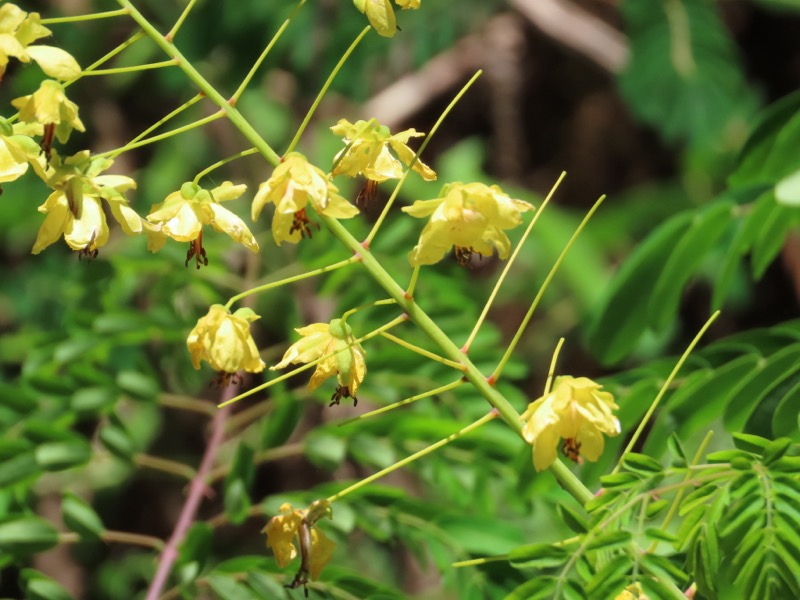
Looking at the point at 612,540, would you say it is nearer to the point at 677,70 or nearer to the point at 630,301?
the point at 630,301

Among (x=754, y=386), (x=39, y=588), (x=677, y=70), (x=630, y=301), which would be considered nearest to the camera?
(x=754, y=386)

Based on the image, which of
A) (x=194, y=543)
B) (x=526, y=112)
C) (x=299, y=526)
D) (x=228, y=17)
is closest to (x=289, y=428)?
(x=194, y=543)

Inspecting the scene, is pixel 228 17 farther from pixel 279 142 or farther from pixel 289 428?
pixel 289 428

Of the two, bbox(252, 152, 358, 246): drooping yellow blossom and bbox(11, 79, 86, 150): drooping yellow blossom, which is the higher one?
bbox(11, 79, 86, 150): drooping yellow blossom

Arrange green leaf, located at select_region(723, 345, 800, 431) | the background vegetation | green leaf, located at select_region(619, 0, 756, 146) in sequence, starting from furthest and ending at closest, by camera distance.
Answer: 1. green leaf, located at select_region(619, 0, 756, 146)
2. the background vegetation
3. green leaf, located at select_region(723, 345, 800, 431)

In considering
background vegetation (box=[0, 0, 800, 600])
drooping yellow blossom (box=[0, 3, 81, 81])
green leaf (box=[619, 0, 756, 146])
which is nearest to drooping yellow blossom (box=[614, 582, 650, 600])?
background vegetation (box=[0, 0, 800, 600])

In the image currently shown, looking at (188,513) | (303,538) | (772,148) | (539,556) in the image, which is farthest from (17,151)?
(772,148)

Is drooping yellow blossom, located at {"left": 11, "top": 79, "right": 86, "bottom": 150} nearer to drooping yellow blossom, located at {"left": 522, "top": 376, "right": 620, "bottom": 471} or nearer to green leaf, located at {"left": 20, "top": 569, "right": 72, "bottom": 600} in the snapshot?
drooping yellow blossom, located at {"left": 522, "top": 376, "right": 620, "bottom": 471}

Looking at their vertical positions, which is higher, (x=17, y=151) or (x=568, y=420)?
(x=17, y=151)
